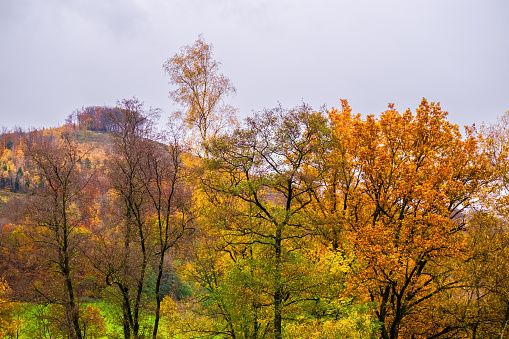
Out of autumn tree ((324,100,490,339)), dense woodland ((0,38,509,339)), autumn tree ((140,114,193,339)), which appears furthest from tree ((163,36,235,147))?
autumn tree ((324,100,490,339))

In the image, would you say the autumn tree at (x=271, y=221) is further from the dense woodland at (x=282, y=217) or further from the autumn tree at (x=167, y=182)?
the autumn tree at (x=167, y=182)

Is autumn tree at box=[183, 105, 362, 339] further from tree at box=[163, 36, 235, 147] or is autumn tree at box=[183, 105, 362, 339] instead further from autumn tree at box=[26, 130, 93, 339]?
autumn tree at box=[26, 130, 93, 339]

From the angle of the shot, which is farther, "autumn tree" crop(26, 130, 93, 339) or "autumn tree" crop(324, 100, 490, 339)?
"autumn tree" crop(26, 130, 93, 339)

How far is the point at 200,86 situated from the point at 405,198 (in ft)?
42.8

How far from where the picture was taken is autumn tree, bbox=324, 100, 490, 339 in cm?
A: 1580

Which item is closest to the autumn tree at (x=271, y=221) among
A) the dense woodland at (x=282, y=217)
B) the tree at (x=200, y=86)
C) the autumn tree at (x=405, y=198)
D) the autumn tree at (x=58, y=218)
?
the dense woodland at (x=282, y=217)

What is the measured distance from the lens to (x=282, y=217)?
1473 centimetres

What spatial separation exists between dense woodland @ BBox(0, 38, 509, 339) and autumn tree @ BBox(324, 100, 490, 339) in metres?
0.09

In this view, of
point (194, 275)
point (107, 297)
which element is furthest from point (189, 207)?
point (107, 297)

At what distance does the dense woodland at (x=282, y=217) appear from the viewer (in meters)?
15.1

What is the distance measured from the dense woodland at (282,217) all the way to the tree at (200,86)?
8 cm

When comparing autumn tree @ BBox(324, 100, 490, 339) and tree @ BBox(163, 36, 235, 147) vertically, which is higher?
tree @ BBox(163, 36, 235, 147)

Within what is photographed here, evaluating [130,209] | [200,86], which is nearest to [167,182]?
[130,209]

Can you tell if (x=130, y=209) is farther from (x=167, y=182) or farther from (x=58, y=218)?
(x=58, y=218)
